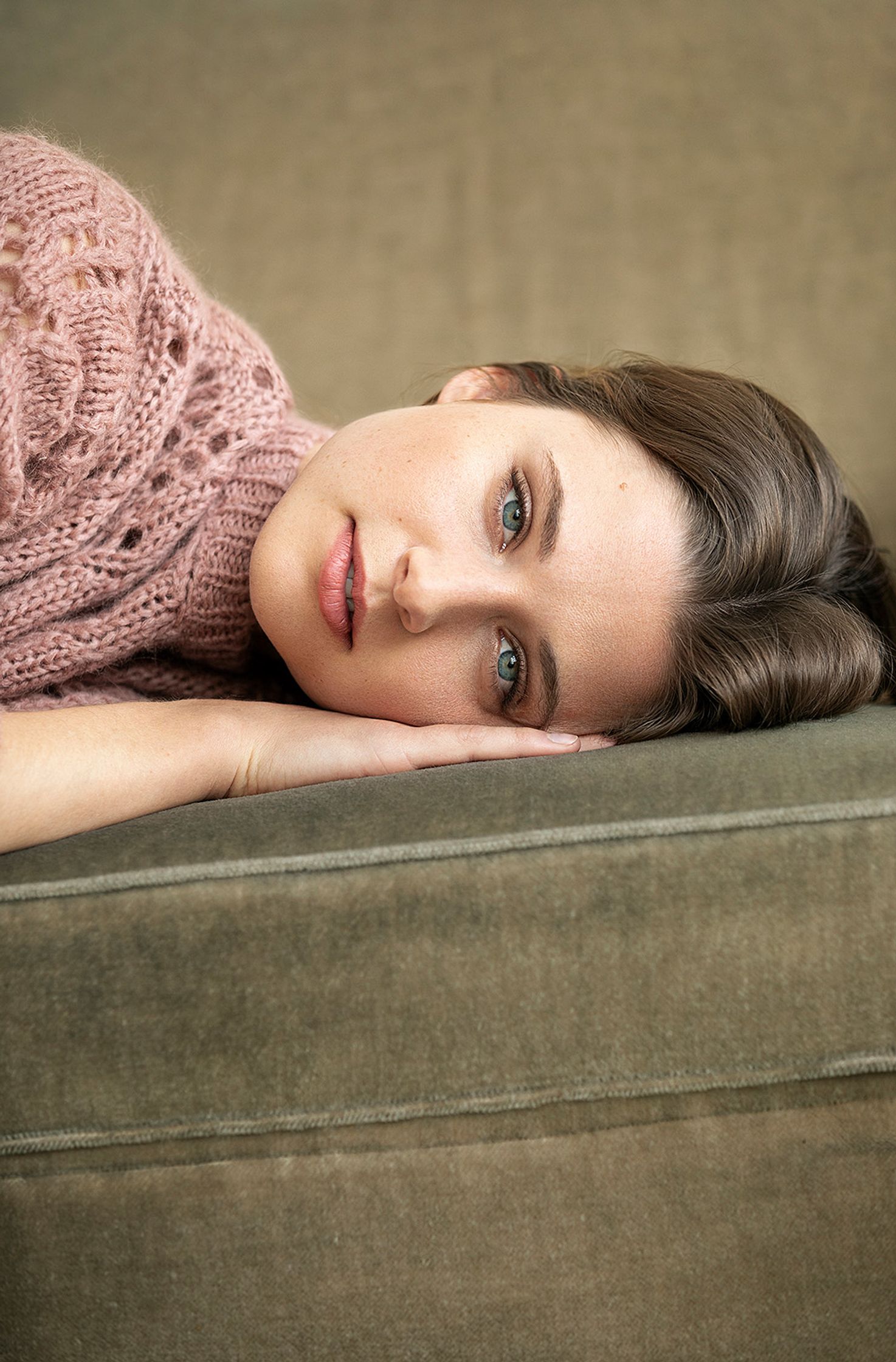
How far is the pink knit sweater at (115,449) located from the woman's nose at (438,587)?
21 cm

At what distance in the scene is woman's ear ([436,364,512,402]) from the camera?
107 centimetres

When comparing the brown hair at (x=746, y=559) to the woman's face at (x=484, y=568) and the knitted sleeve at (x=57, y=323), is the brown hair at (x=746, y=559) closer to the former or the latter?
the woman's face at (x=484, y=568)

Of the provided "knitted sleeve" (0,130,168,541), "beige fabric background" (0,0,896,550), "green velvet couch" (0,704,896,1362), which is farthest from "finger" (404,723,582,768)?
"beige fabric background" (0,0,896,550)

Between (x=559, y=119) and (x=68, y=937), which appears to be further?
(x=559, y=119)

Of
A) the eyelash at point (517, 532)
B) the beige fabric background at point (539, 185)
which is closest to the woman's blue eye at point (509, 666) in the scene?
the eyelash at point (517, 532)

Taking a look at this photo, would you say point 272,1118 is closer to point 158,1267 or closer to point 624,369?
point 158,1267

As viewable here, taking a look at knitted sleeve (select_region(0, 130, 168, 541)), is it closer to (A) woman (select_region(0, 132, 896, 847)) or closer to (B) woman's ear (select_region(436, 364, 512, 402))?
(A) woman (select_region(0, 132, 896, 847))

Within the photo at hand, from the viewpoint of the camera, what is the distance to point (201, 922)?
22.7 inches

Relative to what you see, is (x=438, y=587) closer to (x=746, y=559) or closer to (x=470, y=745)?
(x=470, y=745)

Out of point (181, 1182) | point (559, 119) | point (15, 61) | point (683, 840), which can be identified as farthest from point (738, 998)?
point (15, 61)

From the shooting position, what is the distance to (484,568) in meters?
0.85

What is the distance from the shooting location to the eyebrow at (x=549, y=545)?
0.85 metres

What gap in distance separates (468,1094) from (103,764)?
1.11 feet

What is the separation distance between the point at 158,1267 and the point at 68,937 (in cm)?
20
